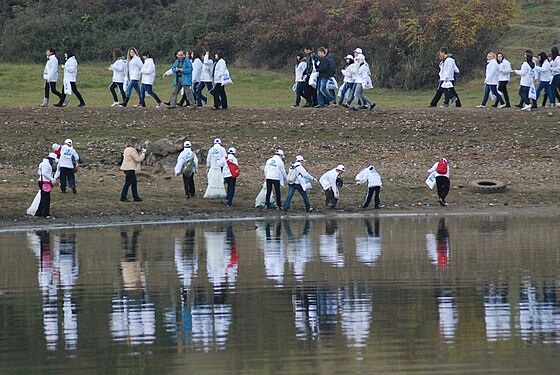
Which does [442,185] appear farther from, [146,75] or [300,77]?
[146,75]

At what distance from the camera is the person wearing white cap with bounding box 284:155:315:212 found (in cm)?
2942

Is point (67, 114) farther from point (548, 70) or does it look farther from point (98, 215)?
point (548, 70)

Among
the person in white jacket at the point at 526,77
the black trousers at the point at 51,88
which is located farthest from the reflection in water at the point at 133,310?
the person in white jacket at the point at 526,77

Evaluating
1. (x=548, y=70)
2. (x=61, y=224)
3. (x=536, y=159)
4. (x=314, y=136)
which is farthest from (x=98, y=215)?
(x=548, y=70)

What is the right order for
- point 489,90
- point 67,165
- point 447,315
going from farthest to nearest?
point 489,90 → point 67,165 → point 447,315

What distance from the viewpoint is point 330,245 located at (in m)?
24.0

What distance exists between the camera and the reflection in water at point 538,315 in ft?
48.9

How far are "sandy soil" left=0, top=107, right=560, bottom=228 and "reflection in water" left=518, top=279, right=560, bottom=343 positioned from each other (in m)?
12.6

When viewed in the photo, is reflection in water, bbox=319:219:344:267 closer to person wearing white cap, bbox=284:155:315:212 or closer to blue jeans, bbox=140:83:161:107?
person wearing white cap, bbox=284:155:315:212

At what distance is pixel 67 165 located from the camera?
98.2 feet

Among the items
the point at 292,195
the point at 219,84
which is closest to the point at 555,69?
the point at 219,84

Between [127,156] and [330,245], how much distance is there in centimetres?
750

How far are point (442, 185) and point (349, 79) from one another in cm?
816

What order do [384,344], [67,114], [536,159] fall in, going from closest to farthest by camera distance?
[384,344] < [536,159] < [67,114]
